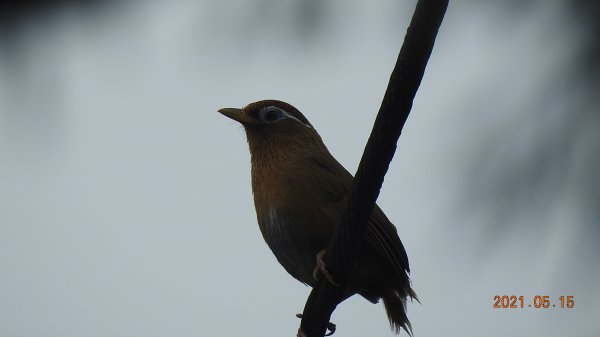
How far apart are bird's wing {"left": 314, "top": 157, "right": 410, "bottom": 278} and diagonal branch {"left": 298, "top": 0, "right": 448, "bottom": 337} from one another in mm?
786

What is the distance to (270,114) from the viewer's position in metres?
4.89

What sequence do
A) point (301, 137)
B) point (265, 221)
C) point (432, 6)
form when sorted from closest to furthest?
point (432, 6) → point (265, 221) → point (301, 137)

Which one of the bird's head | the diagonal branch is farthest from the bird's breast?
the diagonal branch

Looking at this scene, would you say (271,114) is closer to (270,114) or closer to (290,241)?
(270,114)

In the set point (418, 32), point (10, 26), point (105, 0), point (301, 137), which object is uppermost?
point (301, 137)

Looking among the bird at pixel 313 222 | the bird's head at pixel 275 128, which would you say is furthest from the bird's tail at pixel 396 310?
the bird's head at pixel 275 128

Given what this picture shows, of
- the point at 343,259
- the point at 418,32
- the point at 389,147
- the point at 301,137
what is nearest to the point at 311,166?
the point at 301,137

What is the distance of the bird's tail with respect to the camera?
4301mm

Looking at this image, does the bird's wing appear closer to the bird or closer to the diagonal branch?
the bird

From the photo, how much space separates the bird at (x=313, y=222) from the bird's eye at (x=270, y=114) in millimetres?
191

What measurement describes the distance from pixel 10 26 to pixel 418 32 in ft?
3.85

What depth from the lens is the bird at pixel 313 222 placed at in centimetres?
404

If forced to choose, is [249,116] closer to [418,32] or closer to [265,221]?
[265,221]

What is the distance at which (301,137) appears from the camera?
15.8ft
